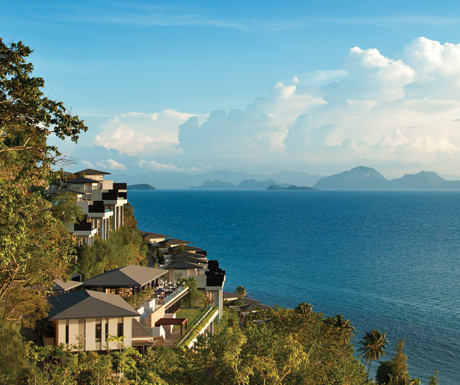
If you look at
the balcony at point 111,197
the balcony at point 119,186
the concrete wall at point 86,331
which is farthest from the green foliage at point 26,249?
the balcony at point 119,186

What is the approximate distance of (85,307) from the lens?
21344 mm

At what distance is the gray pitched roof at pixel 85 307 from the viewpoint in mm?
21031

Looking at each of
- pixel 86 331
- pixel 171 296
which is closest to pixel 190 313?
pixel 171 296

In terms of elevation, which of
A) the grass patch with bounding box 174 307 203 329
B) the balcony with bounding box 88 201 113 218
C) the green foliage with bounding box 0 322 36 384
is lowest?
the grass patch with bounding box 174 307 203 329

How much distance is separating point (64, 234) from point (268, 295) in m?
49.3

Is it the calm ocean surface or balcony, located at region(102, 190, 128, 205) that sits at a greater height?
balcony, located at region(102, 190, 128, 205)

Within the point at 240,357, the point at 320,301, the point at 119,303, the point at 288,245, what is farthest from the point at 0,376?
the point at 288,245

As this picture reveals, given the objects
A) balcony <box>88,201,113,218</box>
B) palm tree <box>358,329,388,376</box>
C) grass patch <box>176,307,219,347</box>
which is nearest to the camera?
grass patch <box>176,307,219,347</box>

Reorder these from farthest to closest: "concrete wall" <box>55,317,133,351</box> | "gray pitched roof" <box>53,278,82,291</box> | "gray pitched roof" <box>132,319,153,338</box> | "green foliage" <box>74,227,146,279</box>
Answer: "green foliage" <box>74,227,146,279</box>, "gray pitched roof" <box>53,278,82,291</box>, "gray pitched roof" <box>132,319,153,338</box>, "concrete wall" <box>55,317,133,351</box>

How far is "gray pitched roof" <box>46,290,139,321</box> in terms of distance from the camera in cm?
2103

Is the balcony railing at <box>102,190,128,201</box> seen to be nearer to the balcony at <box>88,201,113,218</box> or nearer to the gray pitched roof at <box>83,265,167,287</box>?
the balcony at <box>88,201,113,218</box>

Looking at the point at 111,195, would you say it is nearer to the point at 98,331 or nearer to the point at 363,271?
the point at 98,331

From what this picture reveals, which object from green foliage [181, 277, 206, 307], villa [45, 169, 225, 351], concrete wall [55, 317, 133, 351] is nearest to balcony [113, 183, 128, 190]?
villa [45, 169, 225, 351]

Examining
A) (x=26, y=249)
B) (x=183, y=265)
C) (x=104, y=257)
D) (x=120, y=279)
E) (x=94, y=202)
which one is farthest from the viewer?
(x=94, y=202)
